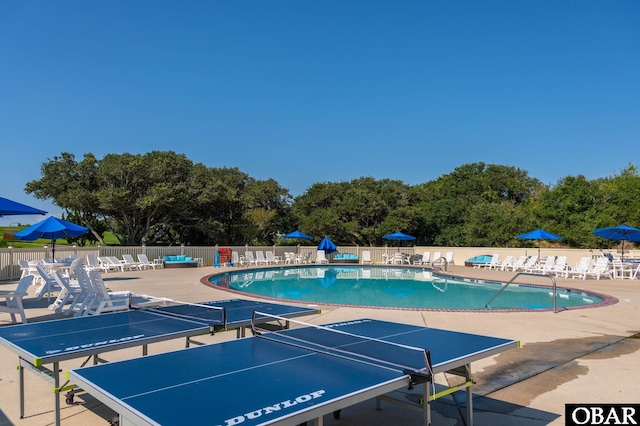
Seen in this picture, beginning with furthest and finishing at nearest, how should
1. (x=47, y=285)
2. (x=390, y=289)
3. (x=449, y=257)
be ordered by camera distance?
(x=449, y=257)
(x=390, y=289)
(x=47, y=285)

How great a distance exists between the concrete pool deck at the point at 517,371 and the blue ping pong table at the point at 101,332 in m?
0.55

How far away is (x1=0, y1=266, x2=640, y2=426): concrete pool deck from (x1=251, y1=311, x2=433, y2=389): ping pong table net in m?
0.91

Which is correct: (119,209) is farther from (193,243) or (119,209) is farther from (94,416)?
(94,416)

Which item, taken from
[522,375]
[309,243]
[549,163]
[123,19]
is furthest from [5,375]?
[549,163]

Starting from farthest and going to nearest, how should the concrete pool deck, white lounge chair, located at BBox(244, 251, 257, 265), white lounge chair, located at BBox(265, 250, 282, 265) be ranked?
1. white lounge chair, located at BBox(265, 250, 282, 265)
2. white lounge chair, located at BBox(244, 251, 257, 265)
3. the concrete pool deck

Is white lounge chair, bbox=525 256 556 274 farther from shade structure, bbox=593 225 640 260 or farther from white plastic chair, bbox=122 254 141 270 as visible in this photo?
white plastic chair, bbox=122 254 141 270

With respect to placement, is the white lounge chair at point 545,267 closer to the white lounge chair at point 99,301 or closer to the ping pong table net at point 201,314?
the white lounge chair at point 99,301

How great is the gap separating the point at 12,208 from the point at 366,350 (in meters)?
11.8

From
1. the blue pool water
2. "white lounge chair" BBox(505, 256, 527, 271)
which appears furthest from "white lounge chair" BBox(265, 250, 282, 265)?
"white lounge chair" BBox(505, 256, 527, 271)

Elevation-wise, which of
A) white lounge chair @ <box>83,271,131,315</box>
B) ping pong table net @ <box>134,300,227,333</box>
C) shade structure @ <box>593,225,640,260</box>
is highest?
shade structure @ <box>593,225,640,260</box>

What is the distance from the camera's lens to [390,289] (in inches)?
804

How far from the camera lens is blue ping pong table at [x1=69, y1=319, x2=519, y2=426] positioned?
2592 millimetres

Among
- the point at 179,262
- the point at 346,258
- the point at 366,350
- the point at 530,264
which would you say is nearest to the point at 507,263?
the point at 530,264

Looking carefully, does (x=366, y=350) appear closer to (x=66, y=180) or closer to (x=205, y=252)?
(x=205, y=252)
